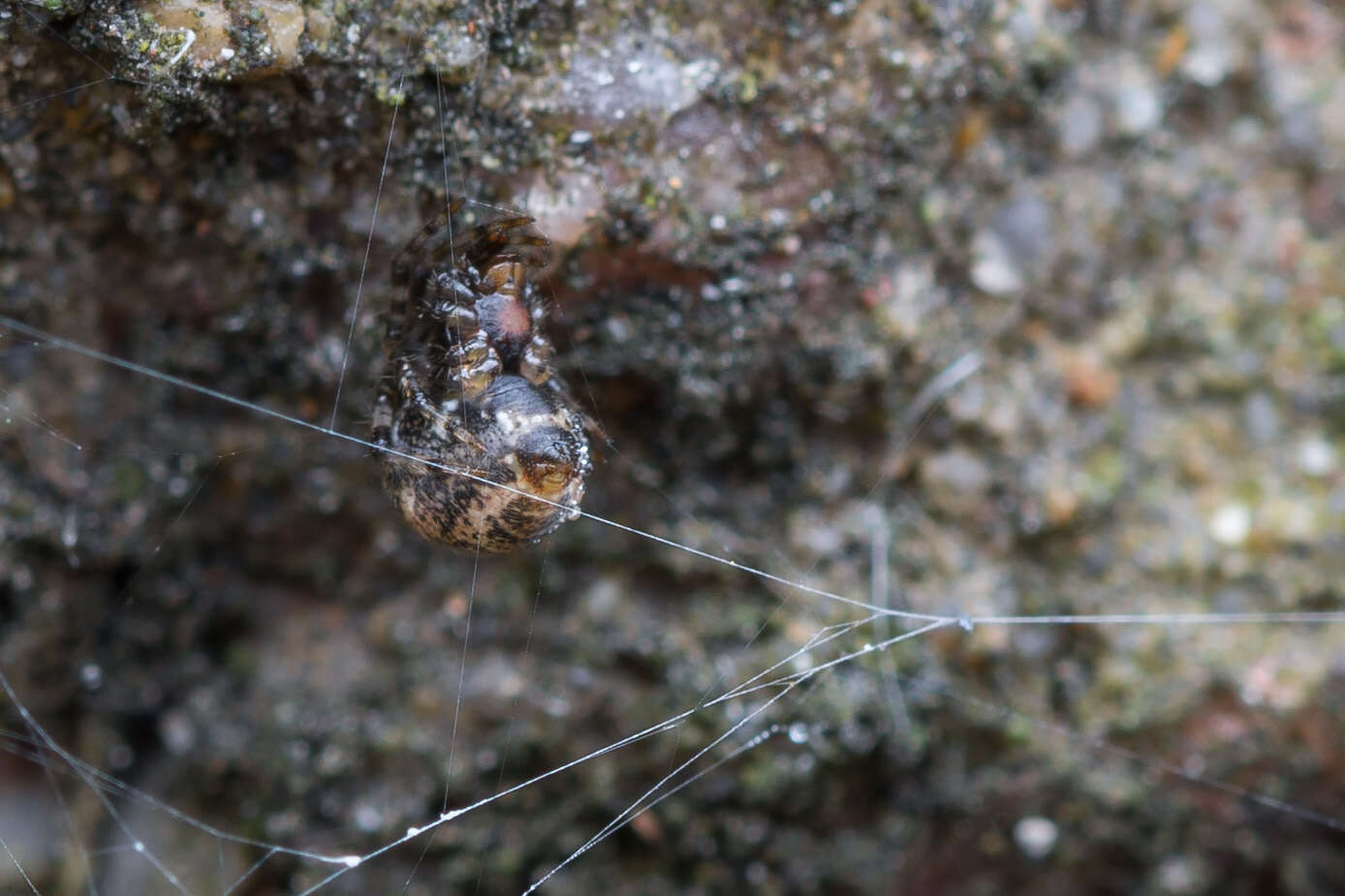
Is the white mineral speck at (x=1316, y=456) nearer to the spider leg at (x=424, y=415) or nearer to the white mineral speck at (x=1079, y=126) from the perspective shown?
the white mineral speck at (x=1079, y=126)

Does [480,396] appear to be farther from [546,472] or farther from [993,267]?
[993,267]

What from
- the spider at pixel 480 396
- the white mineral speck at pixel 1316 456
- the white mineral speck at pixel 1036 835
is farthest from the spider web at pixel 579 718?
the spider at pixel 480 396

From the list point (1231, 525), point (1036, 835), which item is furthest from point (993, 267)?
point (1036, 835)

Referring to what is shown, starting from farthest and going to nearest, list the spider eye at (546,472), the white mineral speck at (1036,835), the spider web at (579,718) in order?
the white mineral speck at (1036,835) < the spider web at (579,718) < the spider eye at (546,472)

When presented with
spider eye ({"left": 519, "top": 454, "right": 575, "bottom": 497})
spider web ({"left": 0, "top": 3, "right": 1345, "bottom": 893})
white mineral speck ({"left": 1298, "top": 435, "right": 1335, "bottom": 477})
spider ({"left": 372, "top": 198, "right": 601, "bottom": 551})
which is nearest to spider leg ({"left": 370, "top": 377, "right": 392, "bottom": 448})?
spider ({"left": 372, "top": 198, "right": 601, "bottom": 551})

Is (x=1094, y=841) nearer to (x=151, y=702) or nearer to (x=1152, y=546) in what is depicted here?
(x=1152, y=546)

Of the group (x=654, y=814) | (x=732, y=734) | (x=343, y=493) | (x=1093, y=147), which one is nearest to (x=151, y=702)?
(x=343, y=493)
